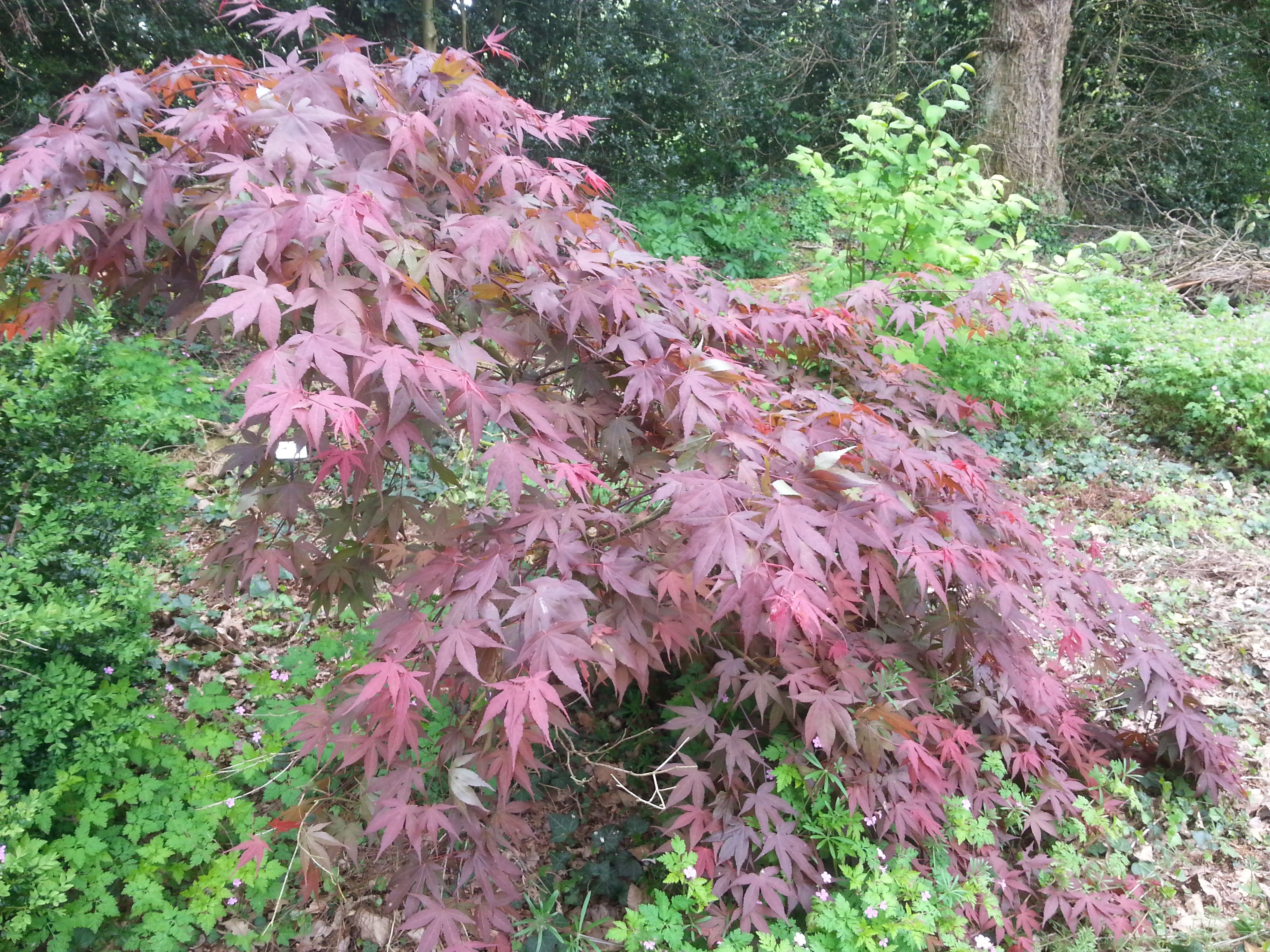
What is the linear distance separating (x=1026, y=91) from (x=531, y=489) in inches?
375

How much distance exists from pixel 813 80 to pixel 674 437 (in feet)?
33.7

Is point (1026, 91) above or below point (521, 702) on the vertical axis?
above

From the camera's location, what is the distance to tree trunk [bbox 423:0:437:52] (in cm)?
695

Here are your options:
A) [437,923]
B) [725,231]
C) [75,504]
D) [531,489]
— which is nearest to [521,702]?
[531,489]

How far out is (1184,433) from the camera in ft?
17.1

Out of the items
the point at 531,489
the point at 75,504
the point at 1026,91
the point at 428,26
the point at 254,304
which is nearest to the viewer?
the point at 254,304

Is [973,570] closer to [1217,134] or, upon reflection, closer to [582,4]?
[582,4]

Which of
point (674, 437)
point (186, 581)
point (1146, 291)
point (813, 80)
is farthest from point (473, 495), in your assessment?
point (813, 80)

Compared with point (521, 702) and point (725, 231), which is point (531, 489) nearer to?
point (521, 702)

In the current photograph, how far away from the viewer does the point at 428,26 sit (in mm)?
6996

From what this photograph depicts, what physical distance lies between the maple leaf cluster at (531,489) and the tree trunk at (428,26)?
223 inches

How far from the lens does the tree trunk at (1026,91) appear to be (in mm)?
8570

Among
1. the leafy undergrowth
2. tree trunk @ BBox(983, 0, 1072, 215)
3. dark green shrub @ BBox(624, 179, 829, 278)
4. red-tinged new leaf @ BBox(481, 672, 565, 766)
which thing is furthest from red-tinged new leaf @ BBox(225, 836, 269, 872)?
tree trunk @ BBox(983, 0, 1072, 215)

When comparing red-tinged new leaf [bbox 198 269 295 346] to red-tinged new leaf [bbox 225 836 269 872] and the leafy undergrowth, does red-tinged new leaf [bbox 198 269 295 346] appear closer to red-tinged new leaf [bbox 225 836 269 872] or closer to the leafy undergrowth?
red-tinged new leaf [bbox 225 836 269 872]
